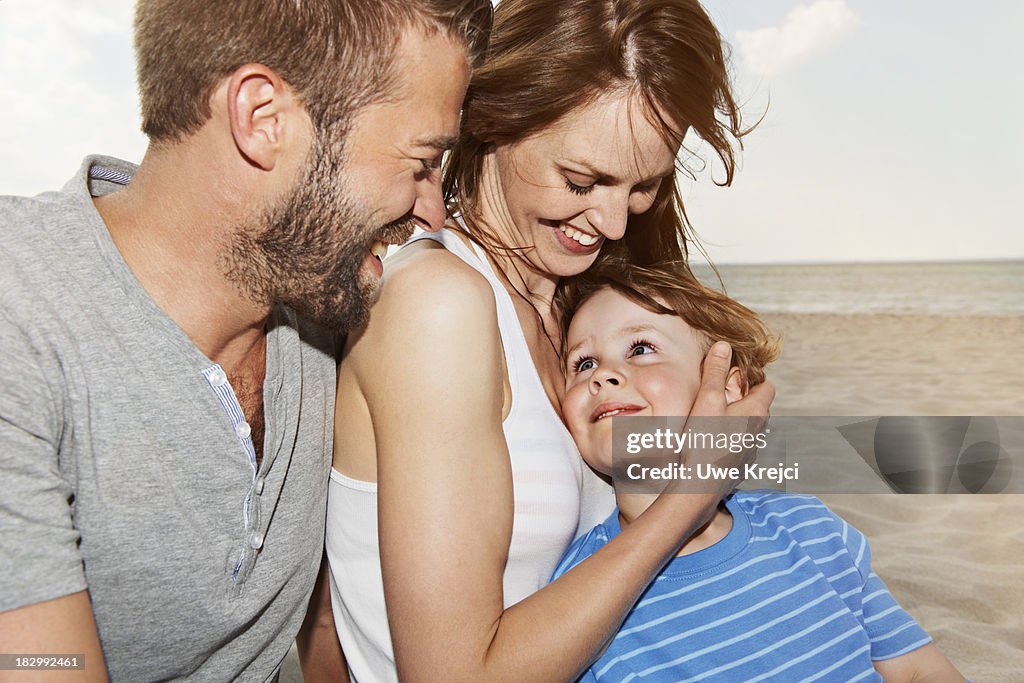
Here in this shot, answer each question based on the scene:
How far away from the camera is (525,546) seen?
6.16 feet

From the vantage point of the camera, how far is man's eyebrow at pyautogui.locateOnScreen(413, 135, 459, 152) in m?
1.77

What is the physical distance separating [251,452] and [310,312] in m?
0.33

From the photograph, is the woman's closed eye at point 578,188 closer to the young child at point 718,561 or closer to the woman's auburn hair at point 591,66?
the woman's auburn hair at point 591,66

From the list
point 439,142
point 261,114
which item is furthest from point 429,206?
point 261,114

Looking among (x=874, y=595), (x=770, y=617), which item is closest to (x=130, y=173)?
(x=770, y=617)

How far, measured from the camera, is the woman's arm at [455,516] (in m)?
1.65

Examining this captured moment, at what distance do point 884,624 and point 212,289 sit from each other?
185 cm

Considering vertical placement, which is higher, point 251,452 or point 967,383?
point 251,452

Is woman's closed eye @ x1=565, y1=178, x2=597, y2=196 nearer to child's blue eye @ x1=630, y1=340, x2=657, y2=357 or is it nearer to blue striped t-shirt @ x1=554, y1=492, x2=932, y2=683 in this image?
child's blue eye @ x1=630, y1=340, x2=657, y2=357

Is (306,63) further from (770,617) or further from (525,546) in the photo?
(770,617)

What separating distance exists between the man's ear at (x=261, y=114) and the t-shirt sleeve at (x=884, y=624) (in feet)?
5.95

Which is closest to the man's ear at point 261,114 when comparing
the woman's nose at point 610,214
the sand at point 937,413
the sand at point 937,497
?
the woman's nose at point 610,214

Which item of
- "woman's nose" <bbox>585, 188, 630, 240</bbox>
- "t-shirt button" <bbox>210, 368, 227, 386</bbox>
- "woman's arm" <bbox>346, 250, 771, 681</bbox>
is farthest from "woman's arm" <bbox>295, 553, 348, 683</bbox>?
"woman's nose" <bbox>585, 188, 630, 240</bbox>

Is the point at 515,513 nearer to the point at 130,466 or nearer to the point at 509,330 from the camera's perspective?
the point at 509,330
